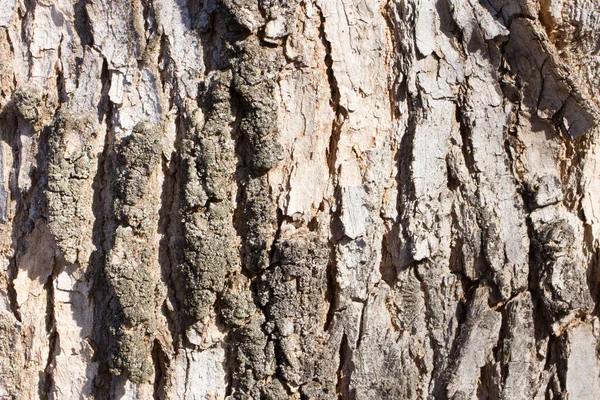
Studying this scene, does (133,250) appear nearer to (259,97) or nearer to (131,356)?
(131,356)

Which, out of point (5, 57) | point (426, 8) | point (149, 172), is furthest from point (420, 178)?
point (5, 57)

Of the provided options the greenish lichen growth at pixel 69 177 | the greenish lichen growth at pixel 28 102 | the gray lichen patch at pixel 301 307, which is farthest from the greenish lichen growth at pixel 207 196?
the greenish lichen growth at pixel 28 102

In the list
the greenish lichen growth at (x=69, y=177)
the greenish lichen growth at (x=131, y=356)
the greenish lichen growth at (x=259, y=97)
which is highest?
the greenish lichen growth at (x=259, y=97)

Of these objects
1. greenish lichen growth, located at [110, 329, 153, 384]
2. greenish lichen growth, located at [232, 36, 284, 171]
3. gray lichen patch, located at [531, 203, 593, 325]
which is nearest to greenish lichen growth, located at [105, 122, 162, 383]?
greenish lichen growth, located at [110, 329, 153, 384]

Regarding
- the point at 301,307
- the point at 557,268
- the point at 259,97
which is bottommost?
the point at 301,307

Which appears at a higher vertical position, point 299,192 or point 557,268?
point 299,192

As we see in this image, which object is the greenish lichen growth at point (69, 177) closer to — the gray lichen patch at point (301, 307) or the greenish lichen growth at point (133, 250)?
the greenish lichen growth at point (133, 250)

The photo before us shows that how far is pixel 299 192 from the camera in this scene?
1.43 m

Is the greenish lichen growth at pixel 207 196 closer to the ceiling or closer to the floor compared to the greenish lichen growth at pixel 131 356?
closer to the ceiling

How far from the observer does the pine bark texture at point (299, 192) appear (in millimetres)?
1416

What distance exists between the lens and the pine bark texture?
4.65 feet

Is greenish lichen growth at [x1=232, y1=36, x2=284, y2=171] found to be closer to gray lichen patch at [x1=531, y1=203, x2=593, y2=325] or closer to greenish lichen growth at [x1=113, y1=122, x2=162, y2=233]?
greenish lichen growth at [x1=113, y1=122, x2=162, y2=233]

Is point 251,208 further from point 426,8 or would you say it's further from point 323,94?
point 426,8

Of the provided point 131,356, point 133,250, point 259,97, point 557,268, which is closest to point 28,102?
point 133,250
